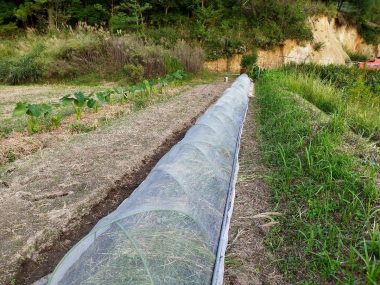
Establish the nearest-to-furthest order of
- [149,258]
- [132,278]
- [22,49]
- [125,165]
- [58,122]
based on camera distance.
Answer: [132,278] < [149,258] < [125,165] < [58,122] < [22,49]

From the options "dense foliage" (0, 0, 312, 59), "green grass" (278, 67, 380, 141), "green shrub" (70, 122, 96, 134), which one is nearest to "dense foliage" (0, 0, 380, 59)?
"dense foliage" (0, 0, 312, 59)

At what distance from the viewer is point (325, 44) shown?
18641mm

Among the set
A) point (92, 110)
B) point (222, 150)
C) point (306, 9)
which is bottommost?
point (92, 110)

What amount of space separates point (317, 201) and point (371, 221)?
0.39 metres

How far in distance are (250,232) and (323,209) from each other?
23.0 inches

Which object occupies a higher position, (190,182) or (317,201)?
(190,182)

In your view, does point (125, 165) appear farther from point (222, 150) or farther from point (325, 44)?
point (325, 44)

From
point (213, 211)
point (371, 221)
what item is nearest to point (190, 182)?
point (213, 211)

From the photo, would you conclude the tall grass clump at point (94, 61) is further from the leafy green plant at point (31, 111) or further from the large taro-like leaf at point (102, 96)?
the leafy green plant at point (31, 111)

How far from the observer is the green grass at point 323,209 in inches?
78.7

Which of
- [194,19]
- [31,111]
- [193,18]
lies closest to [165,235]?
[31,111]

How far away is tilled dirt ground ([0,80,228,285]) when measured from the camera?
2.37 meters

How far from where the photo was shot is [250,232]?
247 cm

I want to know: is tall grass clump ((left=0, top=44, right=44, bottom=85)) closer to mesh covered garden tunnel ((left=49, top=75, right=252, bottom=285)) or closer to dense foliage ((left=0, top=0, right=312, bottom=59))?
dense foliage ((left=0, top=0, right=312, bottom=59))
